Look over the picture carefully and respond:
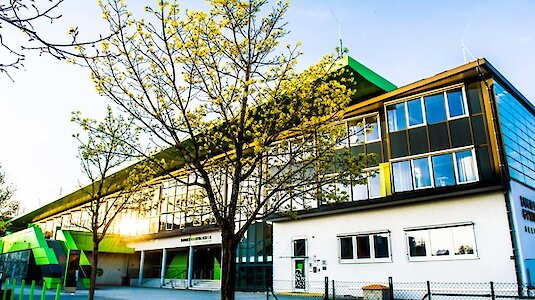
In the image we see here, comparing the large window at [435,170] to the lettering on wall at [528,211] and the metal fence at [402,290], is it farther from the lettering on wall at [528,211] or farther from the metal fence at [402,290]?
the metal fence at [402,290]

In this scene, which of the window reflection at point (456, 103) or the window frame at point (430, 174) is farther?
the window frame at point (430, 174)

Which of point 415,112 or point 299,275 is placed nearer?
point 415,112

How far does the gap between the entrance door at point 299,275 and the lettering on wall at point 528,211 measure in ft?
37.4

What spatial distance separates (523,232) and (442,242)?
3.18 meters

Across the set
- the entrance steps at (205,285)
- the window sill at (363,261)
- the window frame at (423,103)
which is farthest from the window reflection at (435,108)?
the entrance steps at (205,285)

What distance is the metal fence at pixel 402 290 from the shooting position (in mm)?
16250

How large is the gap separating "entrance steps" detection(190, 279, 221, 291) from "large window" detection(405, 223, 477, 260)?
16.9m

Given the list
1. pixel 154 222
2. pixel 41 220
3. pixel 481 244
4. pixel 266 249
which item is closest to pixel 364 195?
pixel 481 244

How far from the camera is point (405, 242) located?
65.3 feet

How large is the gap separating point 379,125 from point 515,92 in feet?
22.3

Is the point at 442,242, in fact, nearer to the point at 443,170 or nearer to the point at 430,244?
the point at 430,244

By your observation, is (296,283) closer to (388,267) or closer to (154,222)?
(388,267)

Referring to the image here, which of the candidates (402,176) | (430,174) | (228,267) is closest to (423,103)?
(430,174)

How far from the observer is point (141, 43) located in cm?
940
